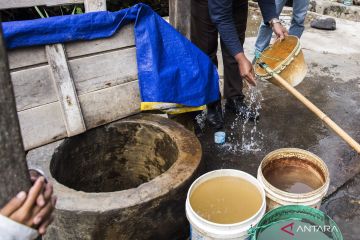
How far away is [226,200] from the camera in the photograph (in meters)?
2.25

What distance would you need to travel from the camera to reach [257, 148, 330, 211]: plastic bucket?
210 cm

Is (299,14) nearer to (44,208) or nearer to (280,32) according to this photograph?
(280,32)

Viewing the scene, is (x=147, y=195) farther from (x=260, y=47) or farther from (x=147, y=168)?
(x=260, y=47)

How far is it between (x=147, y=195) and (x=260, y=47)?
356cm

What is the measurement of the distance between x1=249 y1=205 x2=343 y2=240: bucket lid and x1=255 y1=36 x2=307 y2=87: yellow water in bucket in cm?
150

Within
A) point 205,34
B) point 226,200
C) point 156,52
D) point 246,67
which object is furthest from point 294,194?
point 205,34

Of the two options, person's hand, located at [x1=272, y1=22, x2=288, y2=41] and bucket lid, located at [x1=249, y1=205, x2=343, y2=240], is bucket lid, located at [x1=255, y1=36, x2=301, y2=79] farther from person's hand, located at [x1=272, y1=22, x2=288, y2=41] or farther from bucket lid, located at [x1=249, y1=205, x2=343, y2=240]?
bucket lid, located at [x1=249, y1=205, x2=343, y2=240]

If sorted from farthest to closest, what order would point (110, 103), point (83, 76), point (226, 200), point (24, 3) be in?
point (110, 103) < point (83, 76) < point (24, 3) < point (226, 200)

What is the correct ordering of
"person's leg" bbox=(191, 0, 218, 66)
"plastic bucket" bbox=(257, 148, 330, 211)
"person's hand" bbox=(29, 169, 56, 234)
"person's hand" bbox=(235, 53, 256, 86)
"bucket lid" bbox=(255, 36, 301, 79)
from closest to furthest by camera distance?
1. "person's hand" bbox=(29, 169, 56, 234)
2. "plastic bucket" bbox=(257, 148, 330, 211)
3. "person's hand" bbox=(235, 53, 256, 86)
4. "bucket lid" bbox=(255, 36, 301, 79)
5. "person's leg" bbox=(191, 0, 218, 66)

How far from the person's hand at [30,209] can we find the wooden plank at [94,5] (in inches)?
87.5

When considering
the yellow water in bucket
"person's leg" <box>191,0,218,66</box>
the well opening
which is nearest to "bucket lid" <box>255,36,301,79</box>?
the yellow water in bucket

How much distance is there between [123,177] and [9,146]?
2468 mm

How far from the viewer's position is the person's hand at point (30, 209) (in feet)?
3.72

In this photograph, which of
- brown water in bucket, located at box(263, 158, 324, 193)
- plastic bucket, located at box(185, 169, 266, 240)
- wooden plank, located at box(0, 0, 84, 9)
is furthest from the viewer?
wooden plank, located at box(0, 0, 84, 9)
